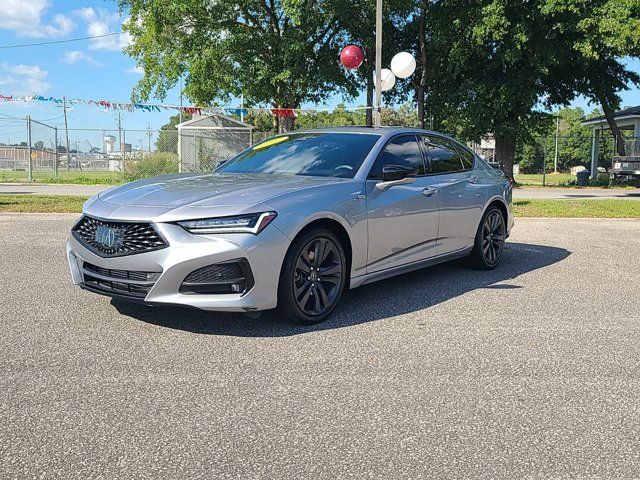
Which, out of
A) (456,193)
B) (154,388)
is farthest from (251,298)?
(456,193)

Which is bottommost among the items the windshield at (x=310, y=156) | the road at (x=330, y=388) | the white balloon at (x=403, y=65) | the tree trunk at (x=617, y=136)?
the road at (x=330, y=388)

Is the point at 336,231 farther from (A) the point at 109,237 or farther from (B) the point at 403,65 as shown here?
(B) the point at 403,65

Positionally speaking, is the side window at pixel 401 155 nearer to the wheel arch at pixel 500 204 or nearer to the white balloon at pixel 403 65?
the wheel arch at pixel 500 204

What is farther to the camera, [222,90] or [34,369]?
[222,90]

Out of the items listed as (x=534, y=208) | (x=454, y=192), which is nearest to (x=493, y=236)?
(x=454, y=192)

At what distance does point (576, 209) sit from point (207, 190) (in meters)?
11.6

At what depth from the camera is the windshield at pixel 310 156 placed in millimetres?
5332

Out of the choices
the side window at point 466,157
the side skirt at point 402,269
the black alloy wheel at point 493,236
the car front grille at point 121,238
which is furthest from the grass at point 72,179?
the car front grille at point 121,238

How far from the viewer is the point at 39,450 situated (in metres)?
2.66

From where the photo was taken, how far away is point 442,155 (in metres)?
6.45

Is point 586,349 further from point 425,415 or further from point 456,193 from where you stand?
point 456,193

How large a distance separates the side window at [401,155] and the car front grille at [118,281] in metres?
2.13

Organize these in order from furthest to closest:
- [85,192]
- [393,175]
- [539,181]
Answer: [539,181], [85,192], [393,175]

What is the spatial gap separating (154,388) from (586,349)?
2.87 meters
